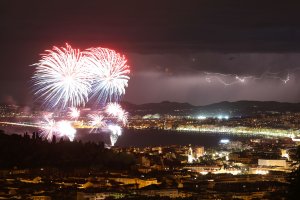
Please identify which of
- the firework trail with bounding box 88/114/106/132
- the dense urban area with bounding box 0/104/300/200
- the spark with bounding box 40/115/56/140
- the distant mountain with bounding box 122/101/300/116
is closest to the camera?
the dense urban area with bounding box 0/104/300/200

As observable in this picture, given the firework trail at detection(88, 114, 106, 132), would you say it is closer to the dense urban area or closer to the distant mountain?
the dense urban area

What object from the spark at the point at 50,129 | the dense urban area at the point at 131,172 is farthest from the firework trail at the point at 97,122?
the dense urban area at the point at 131,172

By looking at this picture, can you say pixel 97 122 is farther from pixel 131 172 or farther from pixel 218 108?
pixel 218 108

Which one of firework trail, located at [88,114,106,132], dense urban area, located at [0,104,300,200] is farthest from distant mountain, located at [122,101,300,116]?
dense urban area, located at [0,104,300,200]

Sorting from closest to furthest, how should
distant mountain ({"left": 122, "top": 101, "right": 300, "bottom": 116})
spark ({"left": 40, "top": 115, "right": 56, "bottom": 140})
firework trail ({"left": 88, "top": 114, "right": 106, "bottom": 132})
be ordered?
firework trail ({"left": 88, "top": 114, "right": 106, "bottom": 132})
spark ({"left": 40, "top": 115, "right": 56, "bottom": 140})
distant mountain ({"left": 122, "top": 101, "right": 300, "bottom": 116})

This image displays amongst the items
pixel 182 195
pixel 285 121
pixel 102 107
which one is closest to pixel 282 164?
pixel 182 195

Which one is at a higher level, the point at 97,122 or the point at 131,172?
the point at 97,122

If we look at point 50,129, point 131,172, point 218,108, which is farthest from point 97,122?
point 218,108

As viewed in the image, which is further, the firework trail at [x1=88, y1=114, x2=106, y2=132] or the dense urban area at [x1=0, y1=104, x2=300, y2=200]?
the firework trail at [x1=88, y1=114, x2=106, y2=132]
